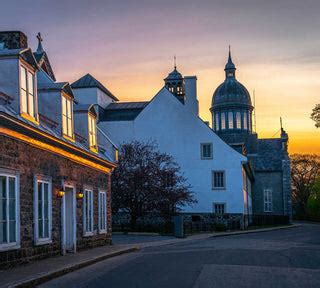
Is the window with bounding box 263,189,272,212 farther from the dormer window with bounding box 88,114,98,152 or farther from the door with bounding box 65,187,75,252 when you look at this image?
the door with bounding box 65,187,75,252

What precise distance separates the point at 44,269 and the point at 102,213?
10.7 m

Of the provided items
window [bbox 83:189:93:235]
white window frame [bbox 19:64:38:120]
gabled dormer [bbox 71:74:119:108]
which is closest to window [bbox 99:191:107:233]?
window [bbox 83:189:93:235]

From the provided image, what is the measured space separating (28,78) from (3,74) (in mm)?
1118

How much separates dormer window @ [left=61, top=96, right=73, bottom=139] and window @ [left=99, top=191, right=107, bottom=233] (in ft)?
15.2

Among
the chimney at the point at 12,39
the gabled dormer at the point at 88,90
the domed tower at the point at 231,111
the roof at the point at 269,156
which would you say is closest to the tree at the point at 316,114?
the chimney at the point at 12,39

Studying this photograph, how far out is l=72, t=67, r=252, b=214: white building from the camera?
51.0 meters

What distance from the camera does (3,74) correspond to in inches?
A: 621

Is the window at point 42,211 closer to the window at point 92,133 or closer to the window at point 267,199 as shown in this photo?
the window at point 92,133

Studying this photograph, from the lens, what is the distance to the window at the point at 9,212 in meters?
14.4

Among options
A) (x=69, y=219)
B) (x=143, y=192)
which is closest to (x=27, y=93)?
(x=69, y=219)

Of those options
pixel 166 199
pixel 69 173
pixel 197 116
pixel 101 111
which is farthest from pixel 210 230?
pixel 69 173

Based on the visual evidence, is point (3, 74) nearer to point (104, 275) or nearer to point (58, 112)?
point (58, 112)

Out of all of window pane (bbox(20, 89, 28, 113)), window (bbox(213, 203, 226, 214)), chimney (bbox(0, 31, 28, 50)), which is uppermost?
chimney (bbox(0, 31, 28, 50))

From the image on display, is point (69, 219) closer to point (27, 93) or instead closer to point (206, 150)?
point (27, 93)
